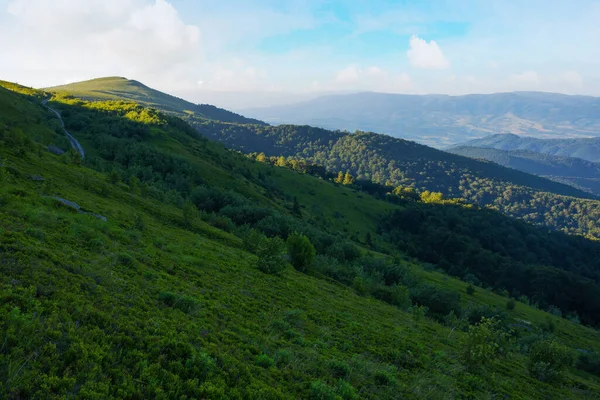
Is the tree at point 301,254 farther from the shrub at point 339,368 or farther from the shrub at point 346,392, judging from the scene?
the shrub at point 346,392

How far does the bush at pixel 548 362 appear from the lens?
60.4ft

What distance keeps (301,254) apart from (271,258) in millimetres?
6725

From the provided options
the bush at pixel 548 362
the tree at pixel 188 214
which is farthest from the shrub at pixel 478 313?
the tree at pixel 188 214

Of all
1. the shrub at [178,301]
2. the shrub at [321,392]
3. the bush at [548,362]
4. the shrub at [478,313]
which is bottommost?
the shrub at [478,313]

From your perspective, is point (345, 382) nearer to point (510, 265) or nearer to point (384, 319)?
point (384, 319)

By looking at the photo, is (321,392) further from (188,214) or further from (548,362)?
(188,214)

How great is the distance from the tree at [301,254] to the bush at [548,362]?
55.4 ft

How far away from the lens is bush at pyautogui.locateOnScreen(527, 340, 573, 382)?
18.4 metres

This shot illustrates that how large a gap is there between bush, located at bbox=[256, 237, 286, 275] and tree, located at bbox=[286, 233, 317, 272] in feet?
14.6

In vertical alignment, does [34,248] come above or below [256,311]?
above

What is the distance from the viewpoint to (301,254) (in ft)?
99.5

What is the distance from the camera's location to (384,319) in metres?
21.6

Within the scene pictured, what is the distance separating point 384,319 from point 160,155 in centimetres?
5740

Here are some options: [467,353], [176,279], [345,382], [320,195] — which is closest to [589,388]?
[467,353]
